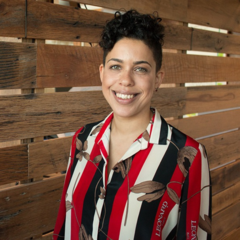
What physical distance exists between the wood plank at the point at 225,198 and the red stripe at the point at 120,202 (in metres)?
1.93

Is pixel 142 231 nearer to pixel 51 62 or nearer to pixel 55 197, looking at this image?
pixel 55 197

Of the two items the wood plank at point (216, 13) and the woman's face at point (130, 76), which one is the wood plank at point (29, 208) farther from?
the wood plank at point (216, 13)

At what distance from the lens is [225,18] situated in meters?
2.86

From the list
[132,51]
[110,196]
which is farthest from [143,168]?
[132,51]

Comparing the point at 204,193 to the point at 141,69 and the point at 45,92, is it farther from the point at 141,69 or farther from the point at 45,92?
the point at 45,92

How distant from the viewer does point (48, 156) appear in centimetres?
172

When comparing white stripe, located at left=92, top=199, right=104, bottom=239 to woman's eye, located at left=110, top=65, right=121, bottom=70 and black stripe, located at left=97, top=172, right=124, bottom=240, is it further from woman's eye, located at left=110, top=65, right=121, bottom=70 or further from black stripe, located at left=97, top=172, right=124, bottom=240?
woman's eye, located at left=110, top=65, right=121, bottom=70

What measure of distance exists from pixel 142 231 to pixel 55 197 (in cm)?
70

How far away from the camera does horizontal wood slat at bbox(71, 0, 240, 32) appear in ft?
6.47

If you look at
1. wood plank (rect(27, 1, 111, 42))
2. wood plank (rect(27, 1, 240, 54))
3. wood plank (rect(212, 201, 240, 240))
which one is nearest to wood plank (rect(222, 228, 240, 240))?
wood plank (rect(212, 201, 240, 240))

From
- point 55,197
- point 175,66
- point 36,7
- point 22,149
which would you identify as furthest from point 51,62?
point 175,66

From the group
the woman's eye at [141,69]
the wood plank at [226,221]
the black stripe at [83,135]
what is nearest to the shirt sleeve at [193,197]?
the woman's eye at [141,69]

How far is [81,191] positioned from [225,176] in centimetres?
202

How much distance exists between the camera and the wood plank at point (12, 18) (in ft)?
4.72
